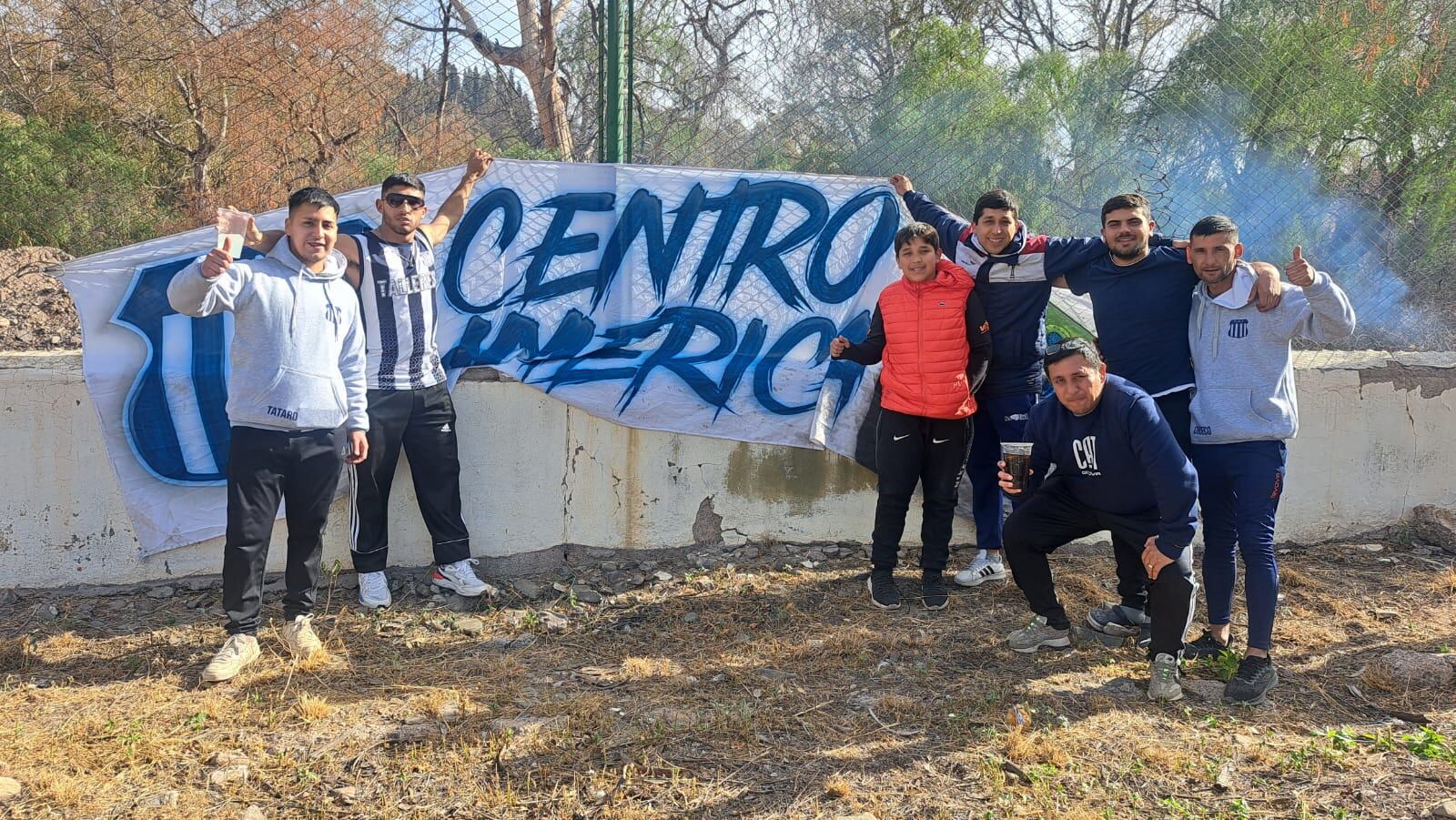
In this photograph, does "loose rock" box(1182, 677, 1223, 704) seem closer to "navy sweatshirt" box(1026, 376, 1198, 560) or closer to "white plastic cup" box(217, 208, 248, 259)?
"navy sweatshirt" box(1026, 376, 1198, 560)

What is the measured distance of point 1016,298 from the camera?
14.6 ft

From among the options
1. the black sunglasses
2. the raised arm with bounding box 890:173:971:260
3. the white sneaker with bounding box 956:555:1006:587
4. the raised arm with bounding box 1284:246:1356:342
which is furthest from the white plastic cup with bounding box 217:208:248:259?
the raised arm with bounding box 1284:246:1356:342

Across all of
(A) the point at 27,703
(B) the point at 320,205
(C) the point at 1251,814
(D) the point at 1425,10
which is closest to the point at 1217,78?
(D) the point at 1425,10

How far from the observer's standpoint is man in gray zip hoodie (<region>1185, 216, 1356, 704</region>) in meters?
3.73

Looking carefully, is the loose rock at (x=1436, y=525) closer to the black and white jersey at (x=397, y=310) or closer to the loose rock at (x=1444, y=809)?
the loose rock at (x=1444, y=809)

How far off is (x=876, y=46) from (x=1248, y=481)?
9.82 ft

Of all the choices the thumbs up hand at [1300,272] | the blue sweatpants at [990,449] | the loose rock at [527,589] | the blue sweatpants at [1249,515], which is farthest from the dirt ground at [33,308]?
the thumbs up hand at [1300,272]

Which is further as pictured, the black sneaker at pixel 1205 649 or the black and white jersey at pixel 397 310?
the black and white jersey at pixel 397 310

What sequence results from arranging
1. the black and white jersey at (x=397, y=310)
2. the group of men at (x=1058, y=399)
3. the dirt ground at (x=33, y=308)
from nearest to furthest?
1. the group of men at (x=1058, y=399)
2. the black and white jersey at (x=397, y=310)
3. the dirt ground at (x=33, y=308)

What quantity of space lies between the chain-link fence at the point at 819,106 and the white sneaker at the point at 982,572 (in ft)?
6.57

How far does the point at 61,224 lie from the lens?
6.28 m

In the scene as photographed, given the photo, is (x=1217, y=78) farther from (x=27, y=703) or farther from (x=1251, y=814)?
(x=27, y=703)

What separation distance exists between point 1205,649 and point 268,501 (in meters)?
3.71

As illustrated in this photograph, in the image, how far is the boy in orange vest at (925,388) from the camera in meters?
4.36
